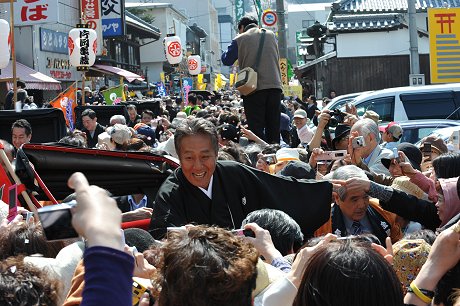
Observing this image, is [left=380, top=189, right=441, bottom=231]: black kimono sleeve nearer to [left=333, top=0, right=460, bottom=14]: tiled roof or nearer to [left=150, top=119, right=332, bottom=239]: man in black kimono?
[left=150, top=119, right=332, bottom=239]: man in black kimono

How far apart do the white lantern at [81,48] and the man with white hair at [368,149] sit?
40.8 ft

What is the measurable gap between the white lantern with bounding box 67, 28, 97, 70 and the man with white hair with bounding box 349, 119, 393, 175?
40.8 ft

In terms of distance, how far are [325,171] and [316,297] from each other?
4.25 m

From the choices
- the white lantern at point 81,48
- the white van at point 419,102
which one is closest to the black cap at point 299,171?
the white van at point 419,102

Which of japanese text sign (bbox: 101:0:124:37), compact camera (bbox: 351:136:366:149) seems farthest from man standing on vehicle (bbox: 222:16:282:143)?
japanese text sign (bbox: 101:0:124:37)

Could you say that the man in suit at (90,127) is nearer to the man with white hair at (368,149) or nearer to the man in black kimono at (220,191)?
the man with white hair at (368,149)

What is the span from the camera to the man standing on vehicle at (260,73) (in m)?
8.63

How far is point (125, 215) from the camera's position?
16.3 feet

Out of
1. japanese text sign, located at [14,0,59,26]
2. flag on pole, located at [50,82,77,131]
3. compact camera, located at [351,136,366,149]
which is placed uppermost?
japanese text sign, located at [14,0,59,26]

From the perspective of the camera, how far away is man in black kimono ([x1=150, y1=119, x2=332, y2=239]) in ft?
14.9

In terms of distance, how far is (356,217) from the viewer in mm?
4773

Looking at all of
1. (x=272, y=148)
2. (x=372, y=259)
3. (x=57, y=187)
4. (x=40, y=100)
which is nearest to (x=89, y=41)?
(x=40, y=100)

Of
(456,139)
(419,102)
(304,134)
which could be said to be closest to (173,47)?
(419,102)

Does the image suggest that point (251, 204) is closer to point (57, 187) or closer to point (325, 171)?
point (57, 187)
